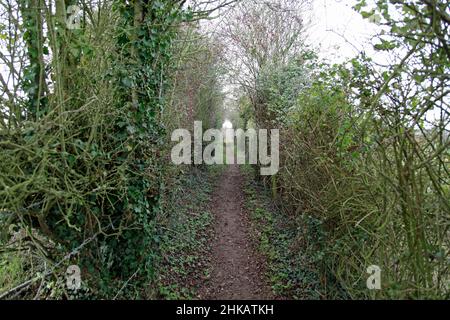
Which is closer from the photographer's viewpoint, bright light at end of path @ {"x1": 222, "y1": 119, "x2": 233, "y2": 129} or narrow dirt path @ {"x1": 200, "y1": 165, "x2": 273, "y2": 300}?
narrow dirt path @ {"x1": 200, "y1": 165, "x2": 273, "y2": 300}

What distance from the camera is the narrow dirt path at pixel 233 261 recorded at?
5.51 meters

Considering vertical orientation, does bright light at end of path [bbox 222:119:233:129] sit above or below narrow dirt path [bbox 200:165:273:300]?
above

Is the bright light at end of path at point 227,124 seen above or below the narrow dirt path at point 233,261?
above

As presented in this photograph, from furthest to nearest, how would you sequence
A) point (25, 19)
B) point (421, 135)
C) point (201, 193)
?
point (201, 193)
point (25, 19)
point (421, 135)

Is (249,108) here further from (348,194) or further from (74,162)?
(74,162)

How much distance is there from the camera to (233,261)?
21.8ft

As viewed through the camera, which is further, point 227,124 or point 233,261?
point 227,124

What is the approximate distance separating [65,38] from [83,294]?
3.62 metres

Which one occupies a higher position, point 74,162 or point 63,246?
point 74,162

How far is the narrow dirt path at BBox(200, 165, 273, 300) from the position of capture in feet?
18.1

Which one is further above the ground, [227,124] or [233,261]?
[227,124]

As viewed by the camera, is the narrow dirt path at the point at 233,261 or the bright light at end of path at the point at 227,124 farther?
the bright light at end of path at the point at 227,124
